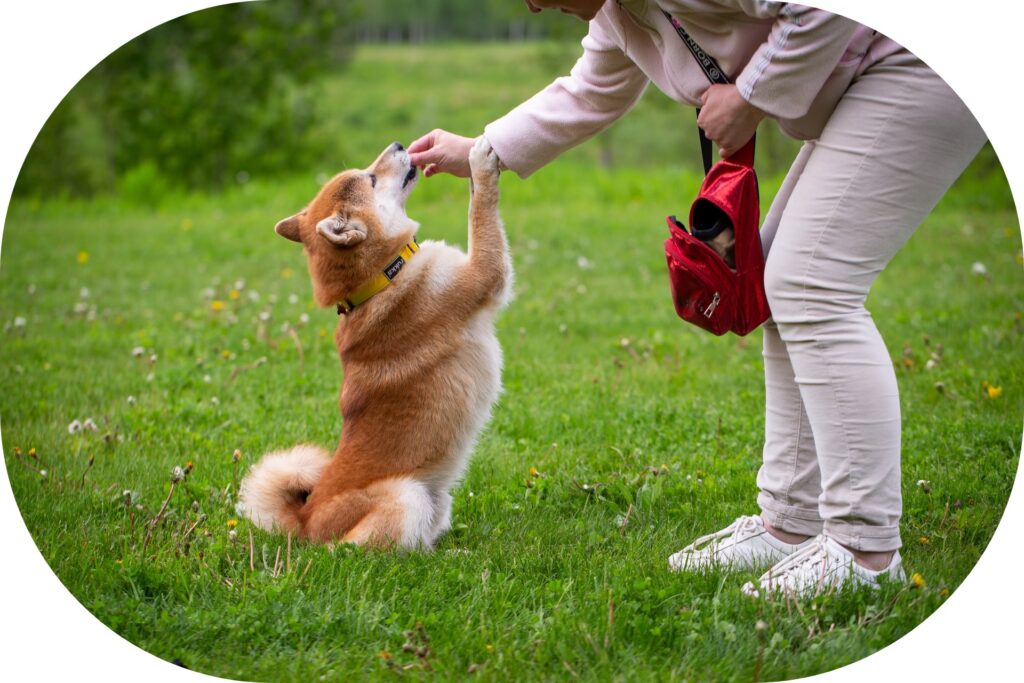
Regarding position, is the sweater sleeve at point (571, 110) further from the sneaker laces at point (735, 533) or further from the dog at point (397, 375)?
the sneaker laces at point (735, 533)

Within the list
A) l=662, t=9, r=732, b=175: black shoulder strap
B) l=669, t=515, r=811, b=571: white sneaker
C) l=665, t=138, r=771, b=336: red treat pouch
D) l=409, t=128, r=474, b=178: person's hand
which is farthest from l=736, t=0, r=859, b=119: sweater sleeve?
l=669, t=515, r=811, b=571: white sneaker

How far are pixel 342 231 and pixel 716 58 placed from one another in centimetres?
152

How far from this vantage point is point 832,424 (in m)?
2.88

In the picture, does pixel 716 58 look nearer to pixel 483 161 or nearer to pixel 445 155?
pixel 483 161

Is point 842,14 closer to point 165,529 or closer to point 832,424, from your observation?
point 832,424

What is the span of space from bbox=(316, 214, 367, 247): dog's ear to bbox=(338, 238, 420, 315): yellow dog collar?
15cm

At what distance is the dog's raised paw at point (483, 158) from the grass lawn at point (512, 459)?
4.00 ft

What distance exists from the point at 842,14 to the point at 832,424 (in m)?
1.13

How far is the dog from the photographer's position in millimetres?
3428

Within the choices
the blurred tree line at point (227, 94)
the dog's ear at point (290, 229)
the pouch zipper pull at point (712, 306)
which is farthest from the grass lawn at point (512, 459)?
the blurred tree line at point (227, 94)

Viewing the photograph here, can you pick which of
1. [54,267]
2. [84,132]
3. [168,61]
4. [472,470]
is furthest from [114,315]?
[84,132]

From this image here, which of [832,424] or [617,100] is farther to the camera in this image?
[617,100]

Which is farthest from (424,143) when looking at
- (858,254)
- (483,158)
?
(858,254)

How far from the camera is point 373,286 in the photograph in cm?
369
